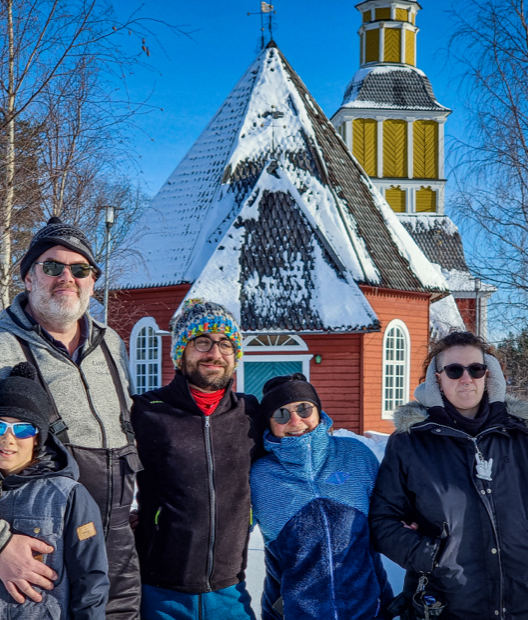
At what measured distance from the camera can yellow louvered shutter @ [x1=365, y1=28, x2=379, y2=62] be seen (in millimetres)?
36250

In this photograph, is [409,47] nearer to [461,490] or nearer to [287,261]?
[287,261]

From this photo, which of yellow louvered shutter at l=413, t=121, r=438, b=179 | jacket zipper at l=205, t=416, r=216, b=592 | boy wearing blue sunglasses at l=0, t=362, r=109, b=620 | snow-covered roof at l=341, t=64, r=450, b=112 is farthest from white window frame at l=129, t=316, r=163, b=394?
yellow louvered shutter at l=413, t=121, r=438, b=179

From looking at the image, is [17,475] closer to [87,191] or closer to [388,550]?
[388,550]

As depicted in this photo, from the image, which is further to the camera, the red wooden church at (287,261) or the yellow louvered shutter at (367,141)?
the yellow louvered shutter at (367,141)

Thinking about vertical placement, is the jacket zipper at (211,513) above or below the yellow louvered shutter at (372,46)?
below

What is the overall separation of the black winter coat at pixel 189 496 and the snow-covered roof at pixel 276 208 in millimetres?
9633

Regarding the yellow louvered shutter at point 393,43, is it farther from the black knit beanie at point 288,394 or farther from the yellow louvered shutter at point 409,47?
the black knit beanie at point 288,394

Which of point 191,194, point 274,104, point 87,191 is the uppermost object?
point 274,104

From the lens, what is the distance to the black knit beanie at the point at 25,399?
273 cm

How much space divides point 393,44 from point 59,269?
36.7 m

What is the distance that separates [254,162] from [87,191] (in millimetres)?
5625

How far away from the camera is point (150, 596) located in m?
3.25

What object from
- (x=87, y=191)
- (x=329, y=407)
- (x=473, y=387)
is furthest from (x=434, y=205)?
(x=473, y=387)

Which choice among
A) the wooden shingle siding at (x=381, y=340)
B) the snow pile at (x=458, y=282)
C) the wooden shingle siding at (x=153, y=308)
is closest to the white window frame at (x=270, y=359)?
the wooden shingle siding at (x=381, y=340)
